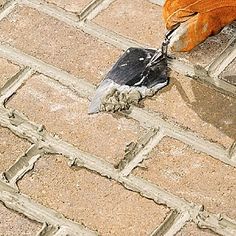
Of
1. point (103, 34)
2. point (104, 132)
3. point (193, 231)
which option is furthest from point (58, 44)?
point (193, 231)

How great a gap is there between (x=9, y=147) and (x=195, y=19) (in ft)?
1.93

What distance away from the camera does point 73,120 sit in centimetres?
193

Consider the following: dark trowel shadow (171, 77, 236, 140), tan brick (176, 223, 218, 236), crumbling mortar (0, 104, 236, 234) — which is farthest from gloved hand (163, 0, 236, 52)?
tan brick (176, 223, 218, 236)

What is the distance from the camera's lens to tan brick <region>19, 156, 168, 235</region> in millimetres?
1740

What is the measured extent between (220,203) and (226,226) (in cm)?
6

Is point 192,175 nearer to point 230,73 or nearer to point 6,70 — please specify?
point 230,73

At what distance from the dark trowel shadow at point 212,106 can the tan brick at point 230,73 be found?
2.0 inches

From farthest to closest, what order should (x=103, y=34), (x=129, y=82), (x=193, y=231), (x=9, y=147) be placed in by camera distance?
(x=103, y=34)
(x=129, y=82)
(x=9, y=147)
(x=193, y=231)

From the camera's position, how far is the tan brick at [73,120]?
188cm

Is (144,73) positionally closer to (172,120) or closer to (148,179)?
(172,120)

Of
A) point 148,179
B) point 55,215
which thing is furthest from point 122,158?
point 55,215


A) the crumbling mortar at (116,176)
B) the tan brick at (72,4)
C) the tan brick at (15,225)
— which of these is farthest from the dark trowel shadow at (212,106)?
the tan brick at (15,225)

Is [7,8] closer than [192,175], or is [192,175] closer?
[192,175]

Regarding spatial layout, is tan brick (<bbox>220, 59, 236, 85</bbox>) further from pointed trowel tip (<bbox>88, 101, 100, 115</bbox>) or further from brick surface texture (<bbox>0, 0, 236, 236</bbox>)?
pointed trowel tip (<bbox>88, 101, 100, 115</bbox>)
